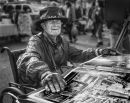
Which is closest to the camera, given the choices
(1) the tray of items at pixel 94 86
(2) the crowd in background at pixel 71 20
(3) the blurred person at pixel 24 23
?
(1) the tray of items at pixel 94 86

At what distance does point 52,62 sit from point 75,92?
95 centimetres

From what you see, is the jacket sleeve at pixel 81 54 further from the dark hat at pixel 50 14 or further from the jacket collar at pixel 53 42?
the dark hat at pixel 50 14

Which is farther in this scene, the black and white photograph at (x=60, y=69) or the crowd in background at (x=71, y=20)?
the crowd in background at (x=71, y=20)

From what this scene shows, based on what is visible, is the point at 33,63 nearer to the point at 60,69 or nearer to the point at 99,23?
the point at 60,69

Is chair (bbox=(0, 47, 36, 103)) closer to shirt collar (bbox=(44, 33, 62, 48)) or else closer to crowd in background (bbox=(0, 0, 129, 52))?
shirt collar (bbox=(44, 33, 62, 48))

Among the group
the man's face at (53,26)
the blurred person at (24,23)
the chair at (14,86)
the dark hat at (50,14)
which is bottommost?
the blurred person at (24,23)

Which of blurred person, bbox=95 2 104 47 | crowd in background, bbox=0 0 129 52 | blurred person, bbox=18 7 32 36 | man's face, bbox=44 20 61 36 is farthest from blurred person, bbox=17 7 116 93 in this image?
blurred person, bbox=18 7 32 36

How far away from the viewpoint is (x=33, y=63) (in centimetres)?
224

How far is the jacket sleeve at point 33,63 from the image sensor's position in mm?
2182

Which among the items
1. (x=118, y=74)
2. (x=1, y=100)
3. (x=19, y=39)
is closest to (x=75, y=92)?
(x=118, y=74)

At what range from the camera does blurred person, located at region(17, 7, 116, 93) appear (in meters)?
2.26

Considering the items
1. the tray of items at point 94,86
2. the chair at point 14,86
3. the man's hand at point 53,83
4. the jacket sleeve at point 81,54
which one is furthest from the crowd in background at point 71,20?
the man's hand at point 53,83

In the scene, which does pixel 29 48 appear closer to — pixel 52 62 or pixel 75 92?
pixel 52 62

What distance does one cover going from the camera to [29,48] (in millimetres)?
2541
